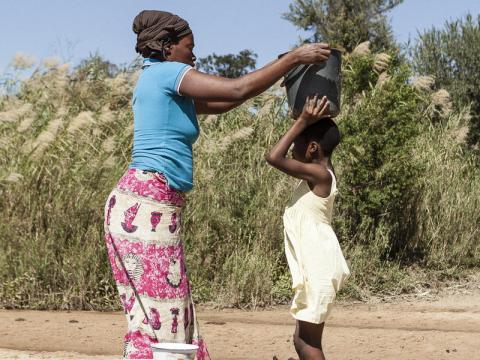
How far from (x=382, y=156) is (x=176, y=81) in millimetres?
5894

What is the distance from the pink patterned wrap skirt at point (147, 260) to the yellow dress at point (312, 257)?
81 cm

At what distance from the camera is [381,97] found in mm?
9094

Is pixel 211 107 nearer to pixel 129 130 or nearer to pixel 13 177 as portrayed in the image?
pixel 13 177

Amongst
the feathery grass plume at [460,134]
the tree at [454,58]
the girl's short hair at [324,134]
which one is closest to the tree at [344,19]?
the tree at [454,58]

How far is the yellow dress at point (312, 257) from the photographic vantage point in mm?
4129

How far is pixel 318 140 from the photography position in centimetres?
424

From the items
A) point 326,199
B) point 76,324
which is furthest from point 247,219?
point 326,199

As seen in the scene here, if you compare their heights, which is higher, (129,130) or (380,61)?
(380,61)

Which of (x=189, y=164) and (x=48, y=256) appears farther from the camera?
(x=48, y=256)

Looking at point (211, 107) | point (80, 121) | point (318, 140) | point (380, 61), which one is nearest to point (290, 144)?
point (318, 140)

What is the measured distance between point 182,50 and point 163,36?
100mm

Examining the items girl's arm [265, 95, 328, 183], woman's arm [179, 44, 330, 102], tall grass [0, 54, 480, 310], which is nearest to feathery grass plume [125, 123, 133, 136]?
tall grass [0, 54, 480, 310]

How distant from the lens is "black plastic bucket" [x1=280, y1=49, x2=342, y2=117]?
3.88 metres

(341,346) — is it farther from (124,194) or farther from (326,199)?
(124,194)
